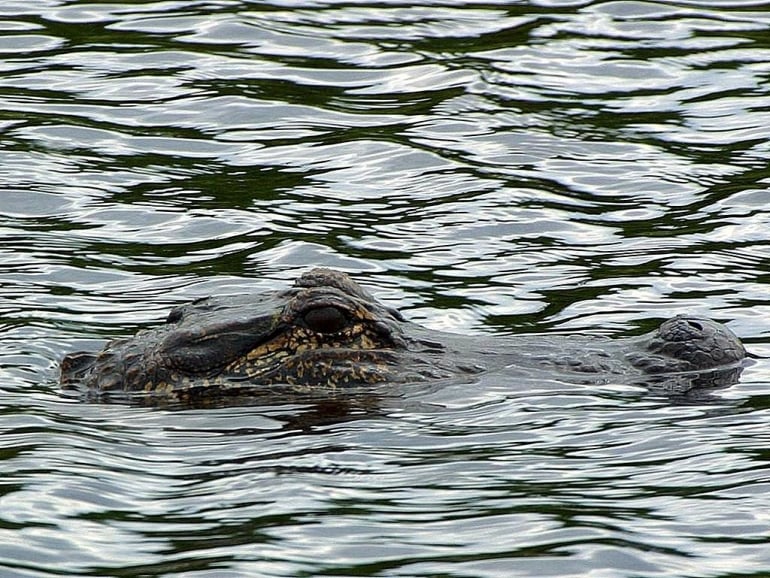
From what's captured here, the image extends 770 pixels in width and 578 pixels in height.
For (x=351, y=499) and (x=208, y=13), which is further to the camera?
(x=208, y=13)

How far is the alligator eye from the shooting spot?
31.0 feet

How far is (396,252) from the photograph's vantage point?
1282 cm

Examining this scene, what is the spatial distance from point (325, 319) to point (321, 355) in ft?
0.72

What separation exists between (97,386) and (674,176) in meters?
6.29

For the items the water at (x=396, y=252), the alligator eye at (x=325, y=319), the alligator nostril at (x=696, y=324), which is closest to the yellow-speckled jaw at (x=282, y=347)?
the alligator eye at (x=325, y=319)

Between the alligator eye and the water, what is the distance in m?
0.48

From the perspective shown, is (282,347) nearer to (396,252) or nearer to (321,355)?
(321,355)

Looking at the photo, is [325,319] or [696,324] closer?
[325,319]

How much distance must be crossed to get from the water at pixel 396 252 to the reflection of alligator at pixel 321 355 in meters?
0.22

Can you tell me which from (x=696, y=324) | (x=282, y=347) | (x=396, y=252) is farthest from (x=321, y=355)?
(x=396, y=252)

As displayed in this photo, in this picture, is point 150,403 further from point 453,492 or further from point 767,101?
point 767,101

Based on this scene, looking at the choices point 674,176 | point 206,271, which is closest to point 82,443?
point 206,271

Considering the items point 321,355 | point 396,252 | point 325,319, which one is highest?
point 325,319

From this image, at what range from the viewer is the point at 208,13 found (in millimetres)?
18844
